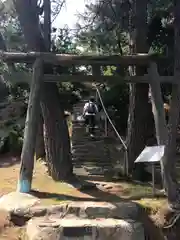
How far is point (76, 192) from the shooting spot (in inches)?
328

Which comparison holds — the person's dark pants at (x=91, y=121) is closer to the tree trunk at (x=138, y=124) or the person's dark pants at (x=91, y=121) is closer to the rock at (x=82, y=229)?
the tree trunk at (x=138, y=124)

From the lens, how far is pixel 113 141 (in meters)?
13.6

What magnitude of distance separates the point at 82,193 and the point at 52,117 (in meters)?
1.87

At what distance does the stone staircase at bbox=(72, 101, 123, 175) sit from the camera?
10984 mm

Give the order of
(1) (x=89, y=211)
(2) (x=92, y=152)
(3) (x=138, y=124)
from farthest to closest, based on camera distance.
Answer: (2) (x=92, y=152) → (3) (x=138, y=124) → (1) (x=89, y=211)

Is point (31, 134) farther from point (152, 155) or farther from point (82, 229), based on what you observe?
point (82, 229)

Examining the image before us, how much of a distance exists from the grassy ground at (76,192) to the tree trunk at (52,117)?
1.38 ft

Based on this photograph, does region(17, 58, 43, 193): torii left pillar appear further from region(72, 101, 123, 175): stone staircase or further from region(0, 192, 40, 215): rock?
region(72, 101, 123, 175): stone staircase

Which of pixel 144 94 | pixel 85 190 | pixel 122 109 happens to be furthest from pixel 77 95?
pixel 85 190

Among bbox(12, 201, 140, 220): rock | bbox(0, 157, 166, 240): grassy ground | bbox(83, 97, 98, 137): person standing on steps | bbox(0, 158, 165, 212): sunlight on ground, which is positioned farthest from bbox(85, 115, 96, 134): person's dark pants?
bbox(12, 201, 140, 220): rock

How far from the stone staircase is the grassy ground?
3.54 ft

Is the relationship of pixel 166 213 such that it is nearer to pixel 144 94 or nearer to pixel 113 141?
pixel 144 94

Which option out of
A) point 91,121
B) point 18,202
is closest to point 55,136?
point 18,202

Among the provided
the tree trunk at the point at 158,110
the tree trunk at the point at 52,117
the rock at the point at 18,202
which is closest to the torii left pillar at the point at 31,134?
the rock at the point at 18,202
